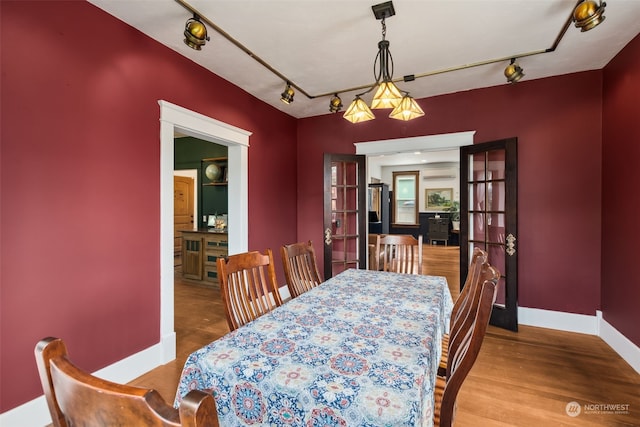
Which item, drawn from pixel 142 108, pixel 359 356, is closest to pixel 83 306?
pixel 142 108

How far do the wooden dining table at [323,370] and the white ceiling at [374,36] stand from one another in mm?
2093

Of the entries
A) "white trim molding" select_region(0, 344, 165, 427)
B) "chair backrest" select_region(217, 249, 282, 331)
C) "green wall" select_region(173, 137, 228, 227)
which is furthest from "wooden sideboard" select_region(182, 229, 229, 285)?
"chair backrest" select_region(217, 249, 282, 331)

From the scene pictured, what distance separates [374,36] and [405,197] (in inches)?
349

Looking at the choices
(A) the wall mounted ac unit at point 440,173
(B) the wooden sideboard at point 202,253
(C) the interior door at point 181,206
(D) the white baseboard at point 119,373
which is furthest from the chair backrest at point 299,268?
(A) the wall mounted ac unit at point 440,173

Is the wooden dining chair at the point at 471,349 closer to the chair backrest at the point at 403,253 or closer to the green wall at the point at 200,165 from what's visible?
the chair backrest at the point at 403,253

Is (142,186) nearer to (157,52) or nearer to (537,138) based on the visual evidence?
(157,52)

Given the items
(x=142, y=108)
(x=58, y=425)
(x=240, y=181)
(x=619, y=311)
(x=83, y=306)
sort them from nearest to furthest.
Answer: (x=58, y=425), (x=83, y=306), (x=142, y=108), (x=619, y=311), (x=240, y=181)

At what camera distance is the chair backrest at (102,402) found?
0.43 metres

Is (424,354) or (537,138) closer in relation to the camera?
(424,354)

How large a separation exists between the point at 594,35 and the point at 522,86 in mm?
911

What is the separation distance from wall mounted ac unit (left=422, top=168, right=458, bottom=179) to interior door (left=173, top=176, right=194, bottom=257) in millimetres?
7746

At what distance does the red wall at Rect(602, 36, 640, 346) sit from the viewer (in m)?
2.44

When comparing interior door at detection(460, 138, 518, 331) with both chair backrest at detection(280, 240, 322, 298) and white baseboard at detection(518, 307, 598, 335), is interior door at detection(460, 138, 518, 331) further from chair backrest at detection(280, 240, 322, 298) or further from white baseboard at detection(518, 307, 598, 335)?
chair backrest at detection(280, 240, 322, 298)

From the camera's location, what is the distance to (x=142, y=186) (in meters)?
2.41
